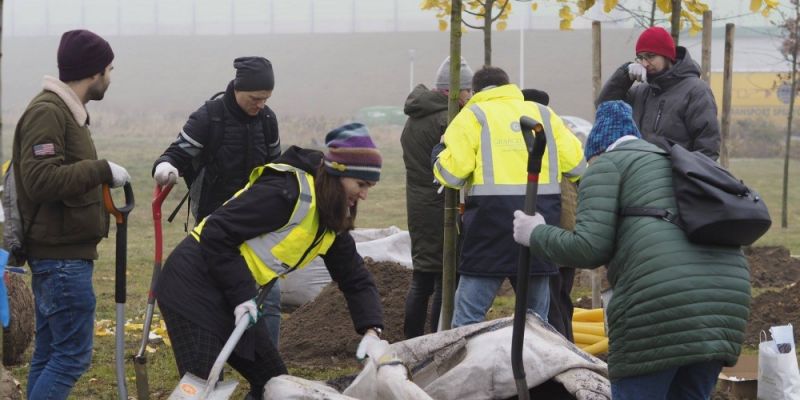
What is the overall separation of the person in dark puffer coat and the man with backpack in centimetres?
198

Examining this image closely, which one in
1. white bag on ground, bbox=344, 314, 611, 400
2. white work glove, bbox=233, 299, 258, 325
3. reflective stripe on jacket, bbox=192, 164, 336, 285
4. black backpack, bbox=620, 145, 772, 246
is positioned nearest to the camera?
black backpack, bbox=620, 145, 772, 246

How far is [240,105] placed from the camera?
5.61 m

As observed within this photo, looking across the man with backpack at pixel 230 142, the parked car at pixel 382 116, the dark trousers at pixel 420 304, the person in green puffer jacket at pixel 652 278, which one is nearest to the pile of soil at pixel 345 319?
the dark trousers at pixel 420 304

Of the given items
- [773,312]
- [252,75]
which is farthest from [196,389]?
[773,312]

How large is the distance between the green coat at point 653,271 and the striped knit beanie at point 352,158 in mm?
724

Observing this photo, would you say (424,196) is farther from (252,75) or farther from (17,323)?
(17,323)

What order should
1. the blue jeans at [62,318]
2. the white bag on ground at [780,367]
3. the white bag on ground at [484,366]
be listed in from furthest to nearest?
the white bag on ground at [780,367] < the white bag on ground at [484,366] < the blue jeans at [62,318]

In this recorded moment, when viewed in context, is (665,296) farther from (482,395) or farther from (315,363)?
(315,363)

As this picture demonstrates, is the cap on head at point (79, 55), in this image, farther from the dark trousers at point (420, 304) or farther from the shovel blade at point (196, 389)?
the dark trousers at point (420, 304)

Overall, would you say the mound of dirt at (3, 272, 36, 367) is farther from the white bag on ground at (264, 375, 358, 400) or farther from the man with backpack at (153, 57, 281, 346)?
the white bag on ground at (264, 375, 358, 400)

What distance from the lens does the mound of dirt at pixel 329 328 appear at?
716 cm

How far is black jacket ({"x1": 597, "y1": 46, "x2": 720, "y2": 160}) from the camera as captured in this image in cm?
613

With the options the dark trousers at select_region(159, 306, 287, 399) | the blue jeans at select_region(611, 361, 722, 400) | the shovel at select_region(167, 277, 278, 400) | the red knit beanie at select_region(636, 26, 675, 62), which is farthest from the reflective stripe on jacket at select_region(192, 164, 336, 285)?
the red knit beanie at select_region(636, 26, 675, 62)

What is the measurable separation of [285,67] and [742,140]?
95.1 ft
